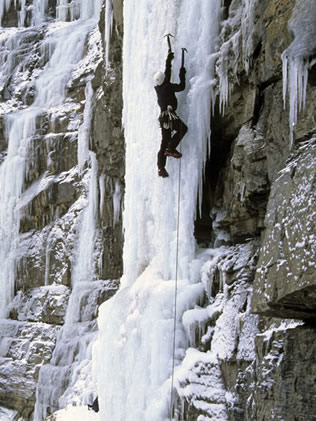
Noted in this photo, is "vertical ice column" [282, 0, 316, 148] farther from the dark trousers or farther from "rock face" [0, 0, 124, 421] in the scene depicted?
"rock face" [0, 0, 124, 421]

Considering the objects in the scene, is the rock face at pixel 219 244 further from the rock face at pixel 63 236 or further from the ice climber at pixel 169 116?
the ice climber at pixel 169 116

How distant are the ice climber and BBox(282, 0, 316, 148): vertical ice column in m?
2.26

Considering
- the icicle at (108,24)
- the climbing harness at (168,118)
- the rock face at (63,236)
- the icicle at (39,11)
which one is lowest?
the rock face at (63,236)

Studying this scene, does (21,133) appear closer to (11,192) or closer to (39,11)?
(11,192)

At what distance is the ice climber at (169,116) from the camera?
783 cm

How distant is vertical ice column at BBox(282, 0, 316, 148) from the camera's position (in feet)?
17.0

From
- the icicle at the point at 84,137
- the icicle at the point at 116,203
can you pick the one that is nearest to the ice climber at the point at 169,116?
the icicle at the point at 116,203

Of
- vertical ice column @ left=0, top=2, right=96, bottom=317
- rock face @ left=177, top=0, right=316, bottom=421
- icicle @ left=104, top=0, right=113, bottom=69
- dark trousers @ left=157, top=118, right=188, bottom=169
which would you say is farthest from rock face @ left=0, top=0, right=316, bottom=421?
dark trousers @ left=157, top=118, right=188, bottom=169

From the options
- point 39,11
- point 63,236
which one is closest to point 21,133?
point 63,236

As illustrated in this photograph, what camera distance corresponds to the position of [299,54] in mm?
5426

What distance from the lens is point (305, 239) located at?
164 inches

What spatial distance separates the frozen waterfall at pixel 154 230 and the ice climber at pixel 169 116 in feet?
0.54

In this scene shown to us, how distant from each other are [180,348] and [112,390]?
133 centimetres

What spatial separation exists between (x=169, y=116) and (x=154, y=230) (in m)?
1.57
